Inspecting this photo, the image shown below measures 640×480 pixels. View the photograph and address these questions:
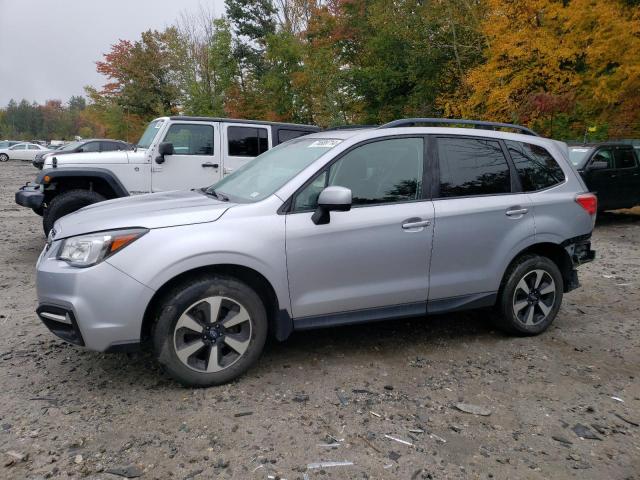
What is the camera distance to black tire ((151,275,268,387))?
10.9 ft

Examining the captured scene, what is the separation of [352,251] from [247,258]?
76 cm

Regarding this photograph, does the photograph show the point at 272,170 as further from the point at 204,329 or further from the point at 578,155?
the point at 578,155

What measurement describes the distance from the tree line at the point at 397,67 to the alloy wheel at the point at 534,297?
9.18m

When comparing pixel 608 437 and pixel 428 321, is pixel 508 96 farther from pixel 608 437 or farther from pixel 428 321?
pixel 608 437

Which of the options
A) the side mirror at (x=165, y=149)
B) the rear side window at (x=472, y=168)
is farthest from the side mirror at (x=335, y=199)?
the side mirror at (x=165, y=149)

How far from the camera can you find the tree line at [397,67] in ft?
42.3

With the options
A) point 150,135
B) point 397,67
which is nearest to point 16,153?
point 397,67

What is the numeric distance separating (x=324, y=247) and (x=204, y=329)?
0.97 metres

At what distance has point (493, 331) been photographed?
478 centimetres

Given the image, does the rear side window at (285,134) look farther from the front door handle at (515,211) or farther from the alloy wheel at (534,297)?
the alloy wheel at (534,297)

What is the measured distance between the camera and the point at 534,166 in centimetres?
464

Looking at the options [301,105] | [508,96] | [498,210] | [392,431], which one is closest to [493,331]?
[498,210]

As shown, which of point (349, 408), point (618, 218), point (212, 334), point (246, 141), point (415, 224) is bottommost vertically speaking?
point (349, 408)

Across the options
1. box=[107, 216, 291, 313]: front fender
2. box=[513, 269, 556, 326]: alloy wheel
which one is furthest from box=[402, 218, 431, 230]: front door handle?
box=[513, 269, 556, 326]: alloy wheel
